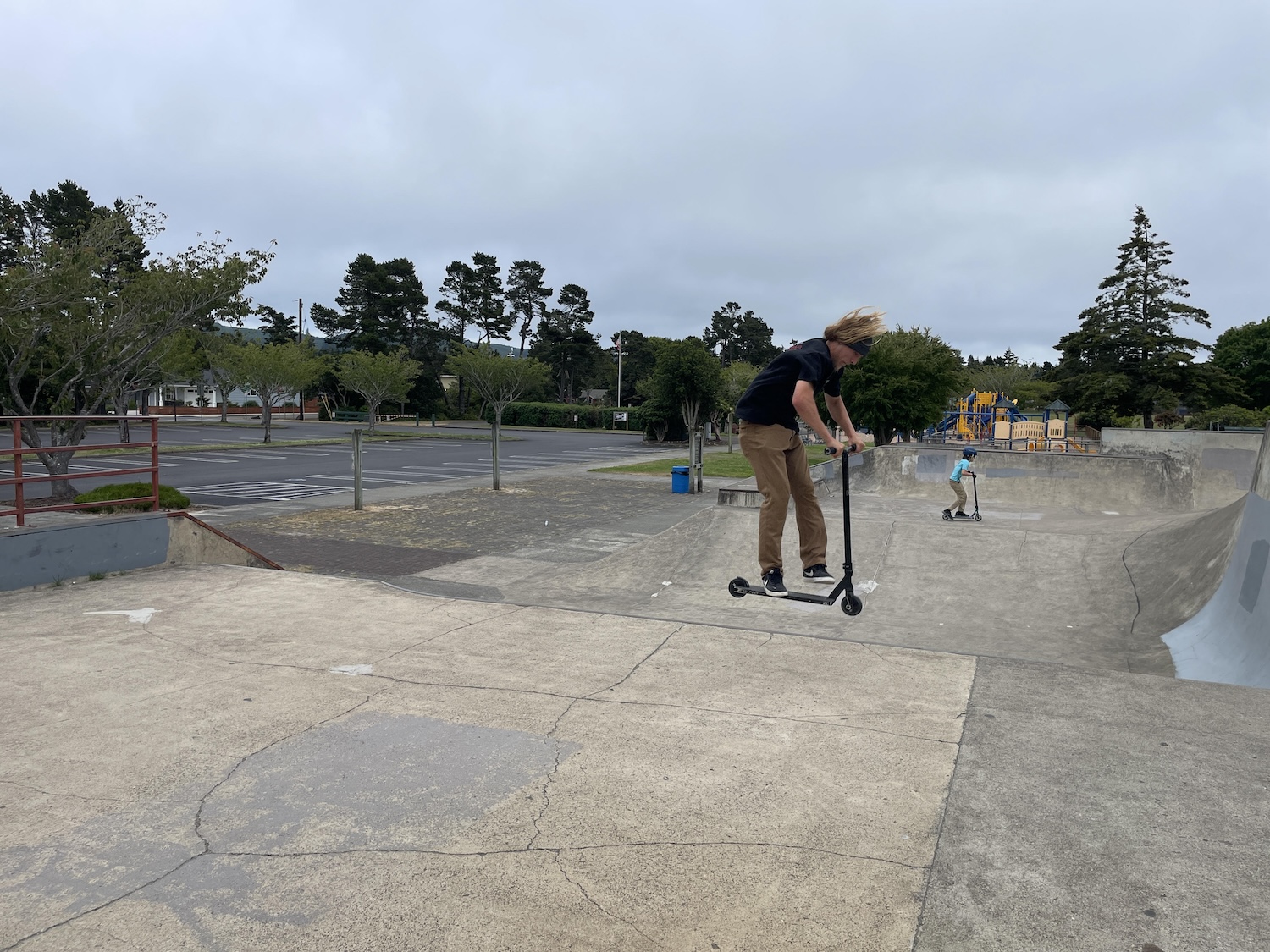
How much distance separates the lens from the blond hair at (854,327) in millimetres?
5348

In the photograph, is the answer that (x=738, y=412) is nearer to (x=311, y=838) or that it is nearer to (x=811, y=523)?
(x=811, y=523)

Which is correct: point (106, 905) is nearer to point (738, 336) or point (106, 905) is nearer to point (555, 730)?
point (555, 730)

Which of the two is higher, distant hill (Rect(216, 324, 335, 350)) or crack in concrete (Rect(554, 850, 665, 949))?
distant hill (Rect(216, 324, 335, 350))

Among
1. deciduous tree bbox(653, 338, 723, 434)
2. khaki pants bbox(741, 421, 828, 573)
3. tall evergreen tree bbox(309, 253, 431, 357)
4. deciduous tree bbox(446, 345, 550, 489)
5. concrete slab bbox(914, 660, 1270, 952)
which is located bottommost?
concrete slab bbox(914, 660, 1270, 952)

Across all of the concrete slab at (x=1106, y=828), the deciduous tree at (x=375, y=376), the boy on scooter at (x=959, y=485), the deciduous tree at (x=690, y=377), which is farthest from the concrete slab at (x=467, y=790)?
the deciduous tree at (x=375, y=376)

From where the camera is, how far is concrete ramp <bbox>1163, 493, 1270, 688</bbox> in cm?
617

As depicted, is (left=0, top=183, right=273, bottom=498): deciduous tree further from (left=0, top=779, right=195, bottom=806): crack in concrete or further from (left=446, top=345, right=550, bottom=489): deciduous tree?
(left=446, top=345, right=550, bottom=489): deciduous tree

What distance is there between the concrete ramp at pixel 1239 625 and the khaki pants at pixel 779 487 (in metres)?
3.32

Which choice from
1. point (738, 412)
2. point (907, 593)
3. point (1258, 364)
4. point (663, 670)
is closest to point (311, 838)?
point (663, 670)

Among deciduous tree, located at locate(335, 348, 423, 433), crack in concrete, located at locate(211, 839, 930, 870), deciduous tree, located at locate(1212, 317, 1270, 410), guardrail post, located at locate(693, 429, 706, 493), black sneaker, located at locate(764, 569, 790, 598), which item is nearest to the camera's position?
crack in concrete, located at locate(211, 839, 930, 870)

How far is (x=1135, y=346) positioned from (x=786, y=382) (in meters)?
→ 58.3


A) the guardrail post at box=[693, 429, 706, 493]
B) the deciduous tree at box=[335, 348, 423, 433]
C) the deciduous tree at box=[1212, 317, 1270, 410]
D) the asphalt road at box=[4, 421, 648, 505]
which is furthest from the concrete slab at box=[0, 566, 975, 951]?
the deciduous tree at box=[1212, 317, 1270, 410]

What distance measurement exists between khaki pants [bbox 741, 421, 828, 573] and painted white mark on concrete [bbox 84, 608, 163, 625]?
5312 mm

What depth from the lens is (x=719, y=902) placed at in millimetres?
2865
